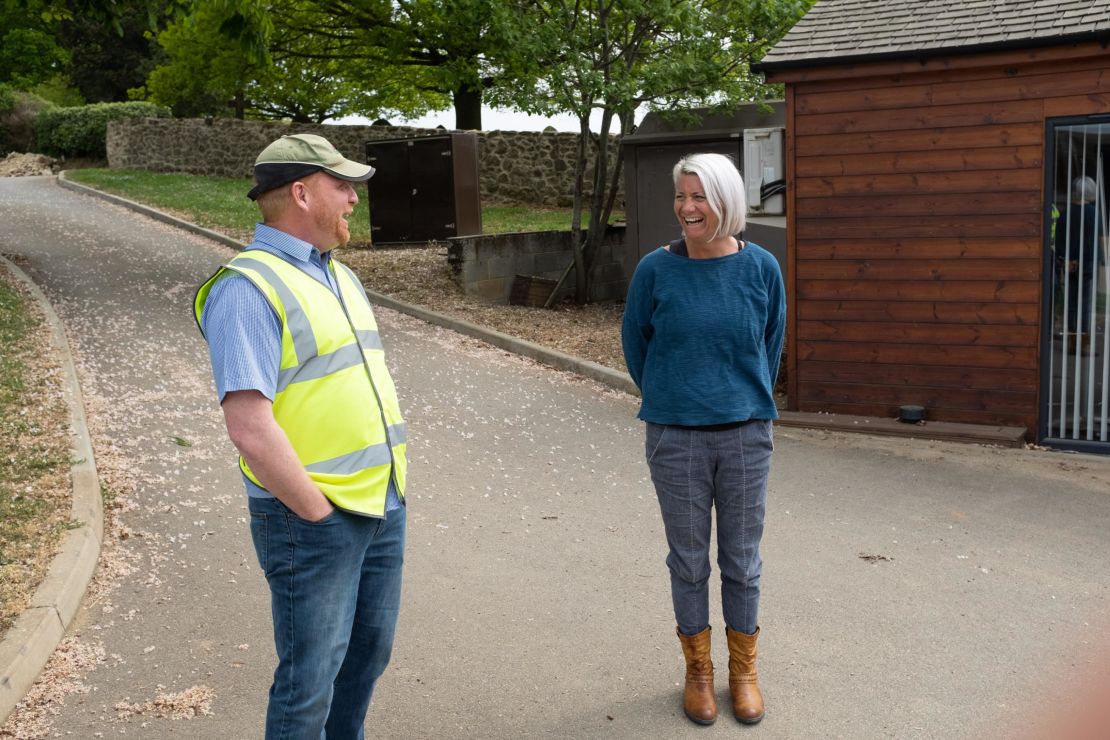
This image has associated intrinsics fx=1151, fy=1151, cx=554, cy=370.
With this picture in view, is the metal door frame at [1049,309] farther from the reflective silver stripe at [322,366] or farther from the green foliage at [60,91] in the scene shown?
the green foliage at [60,91]

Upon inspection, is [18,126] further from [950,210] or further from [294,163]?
[294,163]

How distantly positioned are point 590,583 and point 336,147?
2316 cm

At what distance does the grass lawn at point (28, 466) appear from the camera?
17.0 ft

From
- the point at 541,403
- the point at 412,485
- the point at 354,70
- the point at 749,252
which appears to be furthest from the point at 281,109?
the point at 749,252

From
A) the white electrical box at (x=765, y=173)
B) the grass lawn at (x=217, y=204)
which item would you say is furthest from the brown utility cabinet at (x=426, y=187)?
the white electrical box at (x=765, y=173)

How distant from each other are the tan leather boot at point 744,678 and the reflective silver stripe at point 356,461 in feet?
5.74

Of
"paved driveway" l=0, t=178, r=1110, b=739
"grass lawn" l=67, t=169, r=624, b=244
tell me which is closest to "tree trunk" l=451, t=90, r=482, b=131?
"grass lawn" l=67, t=169, r=624, b=244

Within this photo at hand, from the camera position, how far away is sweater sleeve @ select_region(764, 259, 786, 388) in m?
4.12

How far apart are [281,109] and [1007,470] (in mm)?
32216

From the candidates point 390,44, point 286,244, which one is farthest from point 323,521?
point 390,44

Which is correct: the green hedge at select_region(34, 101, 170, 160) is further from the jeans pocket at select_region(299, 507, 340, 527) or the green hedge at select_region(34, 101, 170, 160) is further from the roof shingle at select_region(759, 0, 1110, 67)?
the jeans pocket at select_region(299, 507, 340, 527)

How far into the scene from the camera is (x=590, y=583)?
5676mm

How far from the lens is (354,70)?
25000mm

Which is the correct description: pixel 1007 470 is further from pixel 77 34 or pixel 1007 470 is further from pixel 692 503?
pixel 77 34
